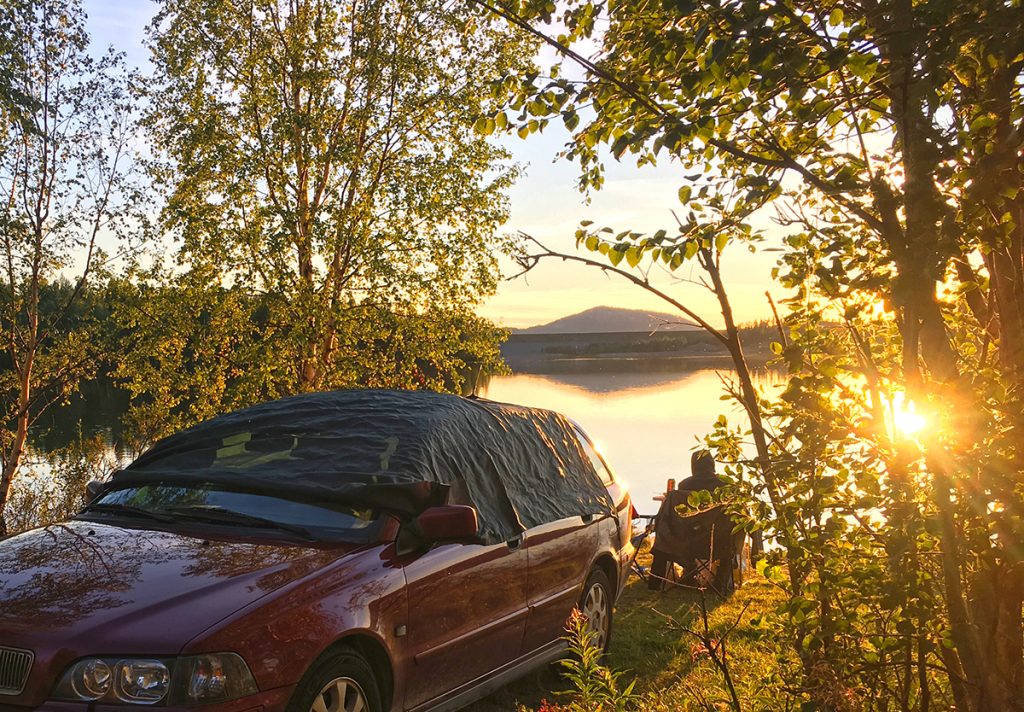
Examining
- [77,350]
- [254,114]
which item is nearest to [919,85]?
[77,350]

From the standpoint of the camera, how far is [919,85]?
113 inches

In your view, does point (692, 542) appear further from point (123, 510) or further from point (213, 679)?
point (213, 679)

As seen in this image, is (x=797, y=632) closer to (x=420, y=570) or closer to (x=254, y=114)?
(x=420, y=570)

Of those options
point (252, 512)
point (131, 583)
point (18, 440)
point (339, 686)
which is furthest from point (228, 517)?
point (18, 440)

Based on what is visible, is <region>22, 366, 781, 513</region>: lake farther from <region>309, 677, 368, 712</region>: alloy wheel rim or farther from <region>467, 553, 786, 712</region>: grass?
<region>309, 677, 368, 712</region>: alloy wheel rim

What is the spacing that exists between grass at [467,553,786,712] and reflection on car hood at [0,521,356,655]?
1822mm

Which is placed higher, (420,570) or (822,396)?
(822,396)

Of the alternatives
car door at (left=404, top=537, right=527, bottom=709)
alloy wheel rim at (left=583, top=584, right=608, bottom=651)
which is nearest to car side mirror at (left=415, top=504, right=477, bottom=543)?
car door at (left=404, top=537, right=527, bottom=709)

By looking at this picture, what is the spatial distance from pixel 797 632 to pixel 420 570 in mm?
1849

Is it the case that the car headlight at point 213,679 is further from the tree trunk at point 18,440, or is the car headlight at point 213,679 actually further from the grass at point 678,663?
the tree trunk at point 18,440

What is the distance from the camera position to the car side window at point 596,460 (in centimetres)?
763

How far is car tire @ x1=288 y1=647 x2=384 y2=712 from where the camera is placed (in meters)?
3.99

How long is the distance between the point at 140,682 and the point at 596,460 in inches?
184

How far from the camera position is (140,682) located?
353 cm
